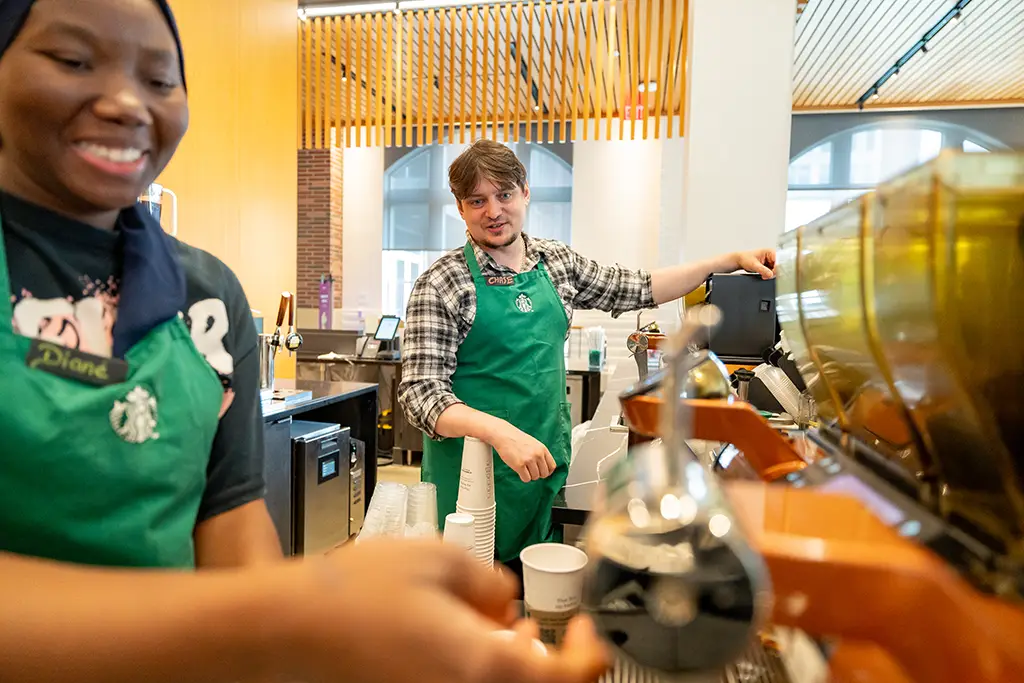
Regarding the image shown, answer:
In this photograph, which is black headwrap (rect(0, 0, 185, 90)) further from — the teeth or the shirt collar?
the shirt collar

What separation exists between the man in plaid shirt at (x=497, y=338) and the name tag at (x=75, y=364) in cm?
83

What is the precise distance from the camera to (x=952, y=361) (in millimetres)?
411

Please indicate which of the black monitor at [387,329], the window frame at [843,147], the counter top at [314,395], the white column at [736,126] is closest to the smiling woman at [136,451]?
the counter top at [314,395]

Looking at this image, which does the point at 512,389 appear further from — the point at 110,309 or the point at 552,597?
the point at 110,309

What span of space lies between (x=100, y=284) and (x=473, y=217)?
1.03m

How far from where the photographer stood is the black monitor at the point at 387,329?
5.61 m

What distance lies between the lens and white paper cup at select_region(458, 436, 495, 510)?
1.08 metres

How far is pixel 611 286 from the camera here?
1.90m

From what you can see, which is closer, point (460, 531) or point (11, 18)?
point (11, 18)

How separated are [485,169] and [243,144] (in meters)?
2.92

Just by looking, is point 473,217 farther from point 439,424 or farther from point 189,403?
point 189,403

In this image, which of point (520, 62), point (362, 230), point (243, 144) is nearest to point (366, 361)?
point (243, 144)

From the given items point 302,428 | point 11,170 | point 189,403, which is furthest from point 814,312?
point 302,428

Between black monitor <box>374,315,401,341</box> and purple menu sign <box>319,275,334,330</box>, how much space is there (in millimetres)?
2261
